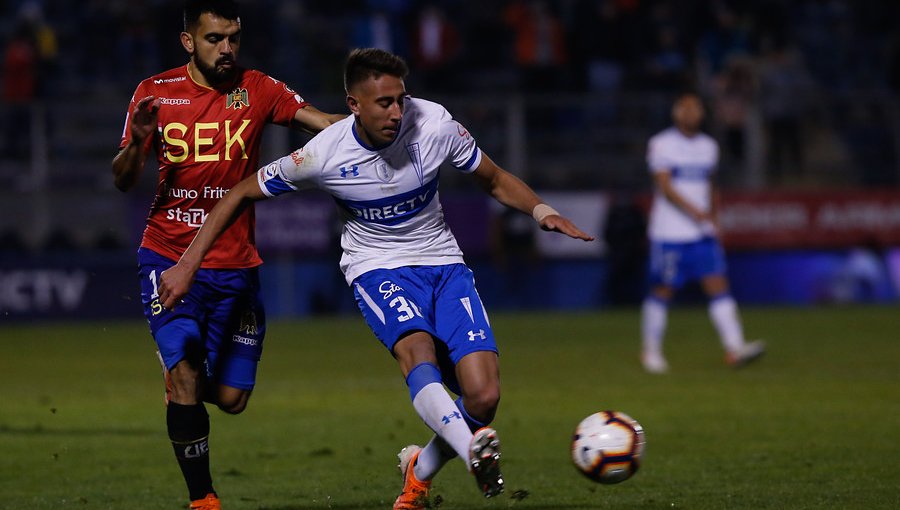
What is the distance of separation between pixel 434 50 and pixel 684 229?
951cm

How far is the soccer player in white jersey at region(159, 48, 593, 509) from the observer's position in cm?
639

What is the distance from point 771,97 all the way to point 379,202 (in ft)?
53.0

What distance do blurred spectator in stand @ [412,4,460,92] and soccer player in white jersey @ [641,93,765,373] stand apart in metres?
8.72

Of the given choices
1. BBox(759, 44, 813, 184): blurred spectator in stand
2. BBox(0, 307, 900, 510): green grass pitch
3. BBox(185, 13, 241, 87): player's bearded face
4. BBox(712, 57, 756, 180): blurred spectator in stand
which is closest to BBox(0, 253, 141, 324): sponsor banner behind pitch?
BBox(0, 307, 900, 510): green grass pitch

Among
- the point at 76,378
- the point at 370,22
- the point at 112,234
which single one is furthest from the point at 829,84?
the point at 76,378

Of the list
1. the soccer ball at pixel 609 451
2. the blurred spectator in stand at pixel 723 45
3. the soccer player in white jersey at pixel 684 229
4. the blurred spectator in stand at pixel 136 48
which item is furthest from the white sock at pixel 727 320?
the blurred spectator in stand at pixel 136 48

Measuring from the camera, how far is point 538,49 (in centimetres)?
2270

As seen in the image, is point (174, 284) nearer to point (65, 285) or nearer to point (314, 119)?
point (314, 119)

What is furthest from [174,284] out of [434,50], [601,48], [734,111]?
[601,48]

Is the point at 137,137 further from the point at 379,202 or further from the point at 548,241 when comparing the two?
the point at 548,241

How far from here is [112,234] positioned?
19.6m

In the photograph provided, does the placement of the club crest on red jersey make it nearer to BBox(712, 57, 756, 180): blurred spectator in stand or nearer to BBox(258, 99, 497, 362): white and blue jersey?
BBox(258, 99, 497, 362): white and blue jersey

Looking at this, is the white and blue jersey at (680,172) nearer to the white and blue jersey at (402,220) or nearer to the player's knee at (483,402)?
the white and blue jersey at (402,220)

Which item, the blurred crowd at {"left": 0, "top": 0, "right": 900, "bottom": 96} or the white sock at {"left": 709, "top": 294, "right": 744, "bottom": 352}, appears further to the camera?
the blurred crowd at {"left": 0, "top": 0, "right": 900, "bottom": 96}
